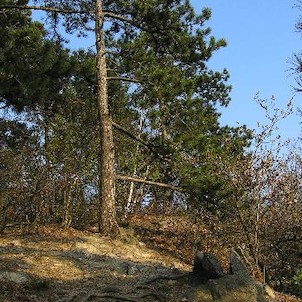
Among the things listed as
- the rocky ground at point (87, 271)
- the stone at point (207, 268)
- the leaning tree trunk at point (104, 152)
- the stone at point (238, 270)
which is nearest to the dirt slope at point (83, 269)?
the rocky ground at point (87, 271)

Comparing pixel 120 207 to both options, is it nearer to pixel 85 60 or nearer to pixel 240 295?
pixel 85 60

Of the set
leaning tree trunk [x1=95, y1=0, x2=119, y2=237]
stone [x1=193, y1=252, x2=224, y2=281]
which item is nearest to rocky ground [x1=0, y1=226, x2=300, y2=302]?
stone [x1=193, y1=252, x2=224, y2=281]

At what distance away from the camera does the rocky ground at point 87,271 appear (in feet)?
27.6

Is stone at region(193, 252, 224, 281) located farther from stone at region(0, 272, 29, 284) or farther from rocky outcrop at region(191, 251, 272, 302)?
stone at region(0, 272, 29, 284)

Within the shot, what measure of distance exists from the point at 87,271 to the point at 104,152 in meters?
4.33

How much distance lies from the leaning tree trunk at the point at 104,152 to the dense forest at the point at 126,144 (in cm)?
3

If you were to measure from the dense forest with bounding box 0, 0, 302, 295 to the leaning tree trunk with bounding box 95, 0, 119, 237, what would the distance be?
0.09 feet

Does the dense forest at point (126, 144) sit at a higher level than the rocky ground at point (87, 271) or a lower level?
higher

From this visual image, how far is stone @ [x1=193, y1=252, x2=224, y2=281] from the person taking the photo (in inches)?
365

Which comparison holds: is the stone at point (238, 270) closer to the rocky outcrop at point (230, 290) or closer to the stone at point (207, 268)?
the rocky outcrop at point (230, 290)

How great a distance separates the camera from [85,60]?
54.2 ft

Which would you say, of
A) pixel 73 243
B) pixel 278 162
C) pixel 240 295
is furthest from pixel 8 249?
pixel 278 162

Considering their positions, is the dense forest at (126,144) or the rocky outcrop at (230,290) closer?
the rocky outcrop at (230,290)

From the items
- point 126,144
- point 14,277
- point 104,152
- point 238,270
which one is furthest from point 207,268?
point 126,144
